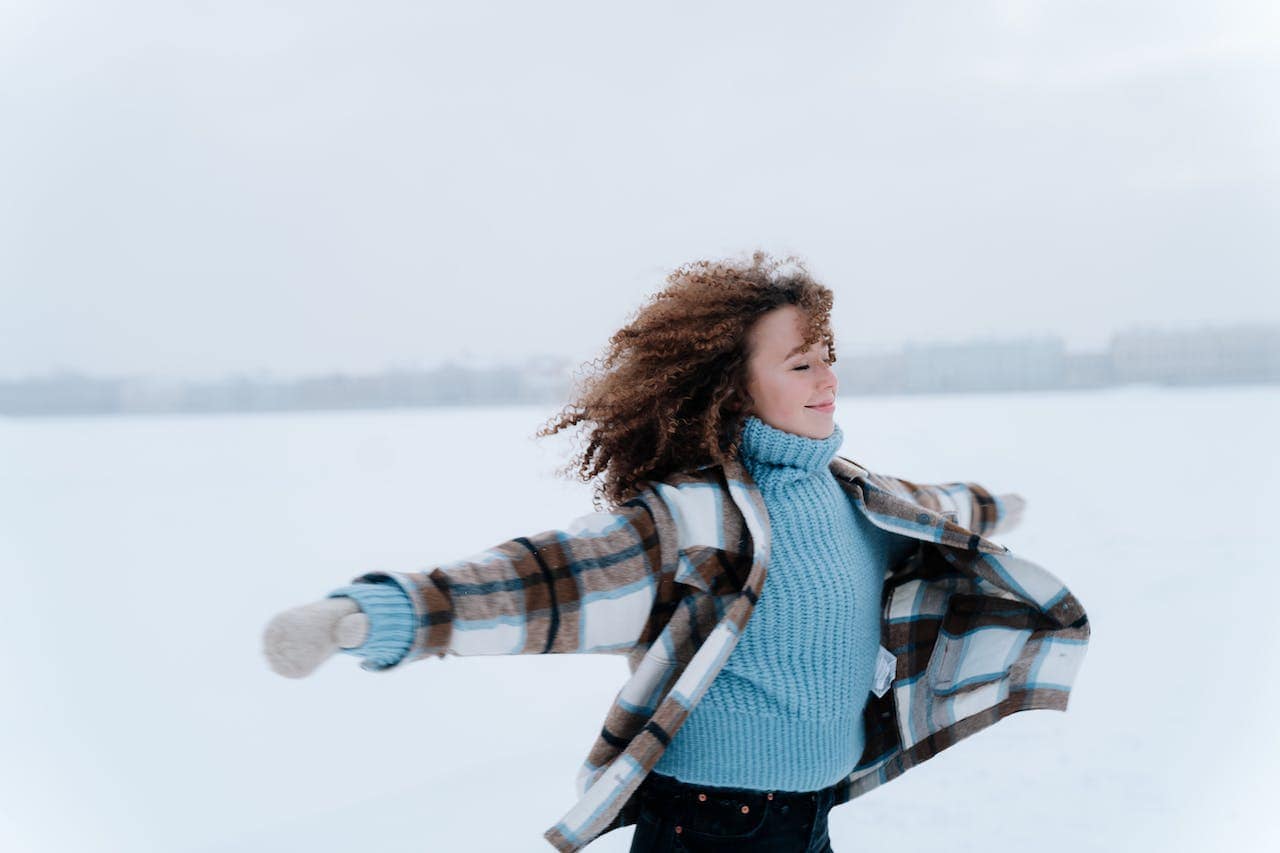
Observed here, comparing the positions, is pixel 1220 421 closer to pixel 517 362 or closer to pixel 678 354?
pixel 517 362

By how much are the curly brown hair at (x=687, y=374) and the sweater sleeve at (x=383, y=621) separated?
38 centimetres

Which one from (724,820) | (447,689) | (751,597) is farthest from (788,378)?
(447,689)

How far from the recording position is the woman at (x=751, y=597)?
107 centimetres

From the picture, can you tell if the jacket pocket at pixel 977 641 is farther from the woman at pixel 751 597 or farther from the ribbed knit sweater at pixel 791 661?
the ribbed knit sweater at pixel 791 661

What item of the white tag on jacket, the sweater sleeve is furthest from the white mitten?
the white tag on jacket

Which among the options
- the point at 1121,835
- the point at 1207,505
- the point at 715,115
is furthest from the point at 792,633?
the point at 715,115

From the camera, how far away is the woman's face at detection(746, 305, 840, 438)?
123 centimetres

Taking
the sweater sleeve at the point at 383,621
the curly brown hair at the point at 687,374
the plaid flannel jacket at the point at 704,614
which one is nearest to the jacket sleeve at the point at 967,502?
the plaid flannel jacket at the point at 704,614

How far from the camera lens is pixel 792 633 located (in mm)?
1168

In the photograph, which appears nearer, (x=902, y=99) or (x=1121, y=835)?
(x=1121, y=835)

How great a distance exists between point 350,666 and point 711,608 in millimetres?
2440

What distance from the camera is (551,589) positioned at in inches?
40.0

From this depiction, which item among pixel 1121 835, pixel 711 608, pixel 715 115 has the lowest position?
pixel 1121 835

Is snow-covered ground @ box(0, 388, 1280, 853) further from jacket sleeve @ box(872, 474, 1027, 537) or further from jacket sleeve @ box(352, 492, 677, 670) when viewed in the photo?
jacket sleeve @ box(872, 474, 1027, 537)
